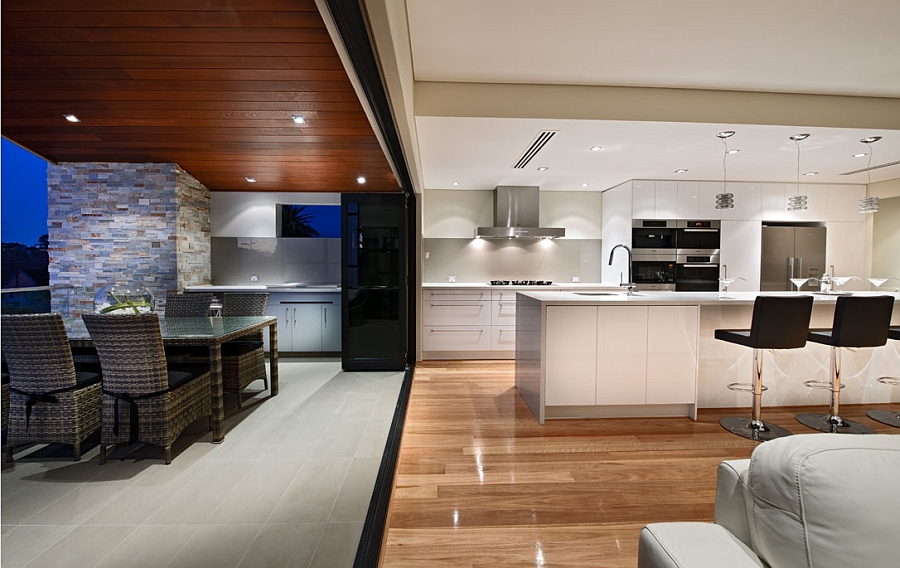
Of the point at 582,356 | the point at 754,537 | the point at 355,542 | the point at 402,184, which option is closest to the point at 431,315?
the point at 402,184

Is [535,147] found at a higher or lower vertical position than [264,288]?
higher

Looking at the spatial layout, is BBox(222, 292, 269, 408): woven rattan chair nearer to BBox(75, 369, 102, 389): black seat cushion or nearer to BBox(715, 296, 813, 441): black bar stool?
BBox(75, 369, 102, 389): black seat cushion

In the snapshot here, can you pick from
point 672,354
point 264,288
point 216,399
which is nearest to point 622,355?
point 672,354

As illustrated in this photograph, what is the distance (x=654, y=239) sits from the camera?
5574mm

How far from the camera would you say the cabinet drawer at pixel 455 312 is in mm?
5488

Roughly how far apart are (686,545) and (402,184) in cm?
404

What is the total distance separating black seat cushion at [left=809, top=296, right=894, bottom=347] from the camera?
3.04m

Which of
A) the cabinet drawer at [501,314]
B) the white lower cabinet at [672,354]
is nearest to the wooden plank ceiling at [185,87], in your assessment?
the cabinet drawer at [501,314]

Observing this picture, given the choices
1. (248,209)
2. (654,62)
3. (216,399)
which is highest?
(654,62)

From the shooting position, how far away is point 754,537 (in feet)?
3.30

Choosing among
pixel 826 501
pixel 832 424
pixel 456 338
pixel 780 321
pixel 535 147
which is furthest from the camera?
pixel 456 338

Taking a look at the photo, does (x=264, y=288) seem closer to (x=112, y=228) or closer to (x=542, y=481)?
(x=112, y=228)

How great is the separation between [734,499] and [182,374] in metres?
3.02

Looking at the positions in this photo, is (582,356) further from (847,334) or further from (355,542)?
(355,542)
